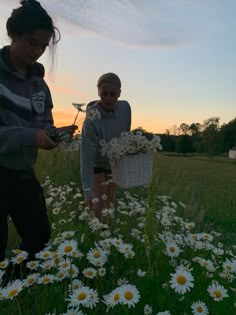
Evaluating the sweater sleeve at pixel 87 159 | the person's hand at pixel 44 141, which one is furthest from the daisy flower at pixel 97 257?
the sweater sleeve at pixel 87 159

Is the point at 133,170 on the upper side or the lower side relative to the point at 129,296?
upper

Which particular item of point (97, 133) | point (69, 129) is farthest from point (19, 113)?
point (97, 133)

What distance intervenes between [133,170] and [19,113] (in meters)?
1.33

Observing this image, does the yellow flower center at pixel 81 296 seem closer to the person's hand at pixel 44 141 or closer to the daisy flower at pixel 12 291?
the daisy flower at pixel 12 291

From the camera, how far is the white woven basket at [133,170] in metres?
3.82

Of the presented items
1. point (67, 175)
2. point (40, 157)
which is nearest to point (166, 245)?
point (67, 175)

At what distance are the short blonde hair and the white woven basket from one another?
712 millimetres

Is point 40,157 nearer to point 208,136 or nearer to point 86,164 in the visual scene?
point 86,164

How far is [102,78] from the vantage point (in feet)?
13.6

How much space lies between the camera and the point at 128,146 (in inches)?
151

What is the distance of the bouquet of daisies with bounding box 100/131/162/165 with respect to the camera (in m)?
3.84

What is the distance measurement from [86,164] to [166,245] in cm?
178

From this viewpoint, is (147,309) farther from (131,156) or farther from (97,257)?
(131,156)

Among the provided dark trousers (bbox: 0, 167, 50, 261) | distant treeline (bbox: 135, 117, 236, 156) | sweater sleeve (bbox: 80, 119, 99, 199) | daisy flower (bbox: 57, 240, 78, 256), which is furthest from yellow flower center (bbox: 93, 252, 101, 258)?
distant treeline (bbox: 135, 117, 236, 156)
